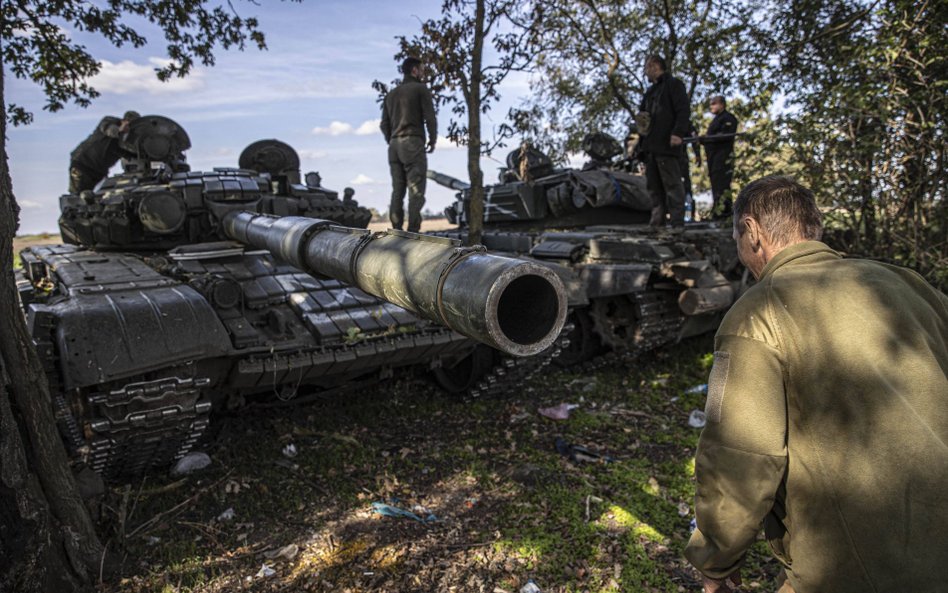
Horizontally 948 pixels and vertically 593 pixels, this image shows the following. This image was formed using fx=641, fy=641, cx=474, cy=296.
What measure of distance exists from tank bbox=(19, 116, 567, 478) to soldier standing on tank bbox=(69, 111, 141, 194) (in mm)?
896

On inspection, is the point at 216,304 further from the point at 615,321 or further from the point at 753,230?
the point at 615,321

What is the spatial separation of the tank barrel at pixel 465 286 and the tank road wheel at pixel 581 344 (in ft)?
17.0

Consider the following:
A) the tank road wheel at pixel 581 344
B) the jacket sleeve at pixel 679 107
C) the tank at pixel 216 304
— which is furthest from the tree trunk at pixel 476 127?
the jacket sleeve at pixel 679 107

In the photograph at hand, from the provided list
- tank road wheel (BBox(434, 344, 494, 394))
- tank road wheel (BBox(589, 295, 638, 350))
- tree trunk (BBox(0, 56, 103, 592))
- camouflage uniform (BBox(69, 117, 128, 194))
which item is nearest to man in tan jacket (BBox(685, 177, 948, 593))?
tree trunk (BBox(0, 56, 103, 592))

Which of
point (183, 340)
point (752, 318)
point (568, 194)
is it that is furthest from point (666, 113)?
point (752, 318)

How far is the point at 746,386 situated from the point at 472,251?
3.36 feet

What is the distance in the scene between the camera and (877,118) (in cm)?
750

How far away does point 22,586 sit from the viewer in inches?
129

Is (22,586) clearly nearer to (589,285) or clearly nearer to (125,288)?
(125,288)

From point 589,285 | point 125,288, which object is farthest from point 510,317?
point 589,285

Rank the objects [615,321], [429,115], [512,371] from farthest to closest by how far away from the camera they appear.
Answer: [615,321]
[429,115]
[512,371]

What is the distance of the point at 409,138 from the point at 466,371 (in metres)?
2.71

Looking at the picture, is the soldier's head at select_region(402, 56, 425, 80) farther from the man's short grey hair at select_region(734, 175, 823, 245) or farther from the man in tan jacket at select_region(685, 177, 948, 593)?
the man in tan jacket at select_region(685, 177, 948, 593)

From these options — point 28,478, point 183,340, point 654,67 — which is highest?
point 654,67
